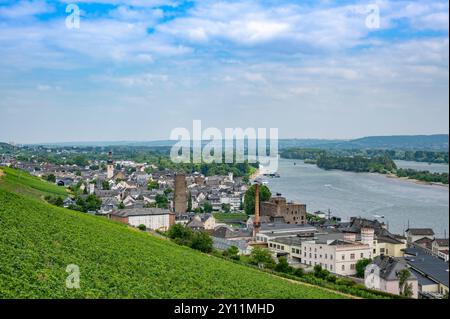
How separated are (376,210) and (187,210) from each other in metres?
7.68

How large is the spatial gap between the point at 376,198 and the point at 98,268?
1798 cm

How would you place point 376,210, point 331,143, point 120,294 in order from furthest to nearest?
point 331,143 < point 376,210 < point 120,294

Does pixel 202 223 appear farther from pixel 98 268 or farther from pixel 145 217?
pixel 98 268

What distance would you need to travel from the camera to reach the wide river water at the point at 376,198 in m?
18.1

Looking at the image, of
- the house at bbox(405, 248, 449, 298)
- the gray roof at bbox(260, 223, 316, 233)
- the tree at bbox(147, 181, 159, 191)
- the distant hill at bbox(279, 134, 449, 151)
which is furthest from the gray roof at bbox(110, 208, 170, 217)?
the distant hill at bbox(279, 134, 449, 151)

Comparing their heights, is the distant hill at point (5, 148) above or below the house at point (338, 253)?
above

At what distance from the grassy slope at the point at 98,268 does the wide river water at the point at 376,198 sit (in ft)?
35.0

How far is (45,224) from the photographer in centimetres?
815

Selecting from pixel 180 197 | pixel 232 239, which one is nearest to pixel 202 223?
pixel 232 239

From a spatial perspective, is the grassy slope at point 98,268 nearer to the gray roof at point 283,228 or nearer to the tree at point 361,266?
the tree at point 361,266

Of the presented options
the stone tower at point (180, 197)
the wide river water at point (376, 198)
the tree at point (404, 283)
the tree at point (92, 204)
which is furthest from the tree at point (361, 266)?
the stone tower at point (180, 197)

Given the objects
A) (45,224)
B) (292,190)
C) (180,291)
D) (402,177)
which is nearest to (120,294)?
(180,291)

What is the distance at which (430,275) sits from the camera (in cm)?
1016
